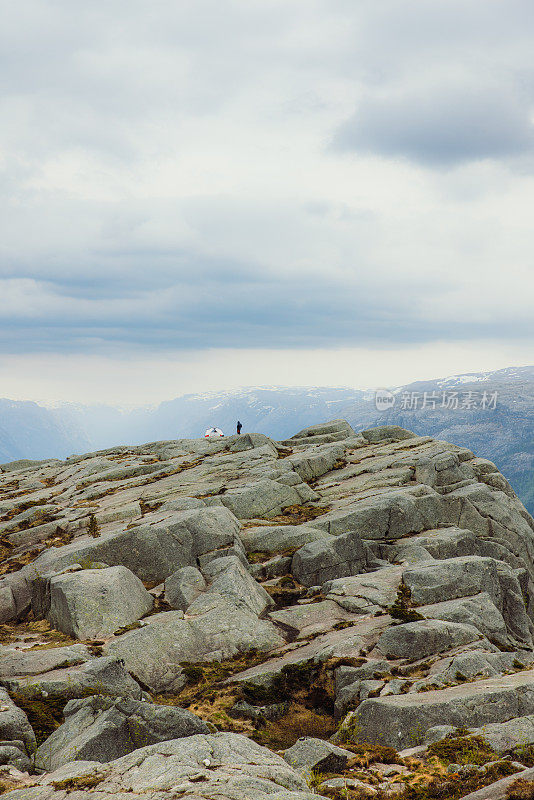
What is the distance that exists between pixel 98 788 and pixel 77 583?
1849 centimetres

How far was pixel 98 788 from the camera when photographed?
1337cm

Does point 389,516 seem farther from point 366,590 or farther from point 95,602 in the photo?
point 95,602

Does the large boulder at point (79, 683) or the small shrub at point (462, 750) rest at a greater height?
the small shrub at point (462, 750)

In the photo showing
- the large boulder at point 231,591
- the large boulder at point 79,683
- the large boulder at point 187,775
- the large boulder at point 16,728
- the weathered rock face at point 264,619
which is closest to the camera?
the large boulder at point 187,775

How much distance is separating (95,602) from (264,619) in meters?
10.2

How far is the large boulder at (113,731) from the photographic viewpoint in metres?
16.5

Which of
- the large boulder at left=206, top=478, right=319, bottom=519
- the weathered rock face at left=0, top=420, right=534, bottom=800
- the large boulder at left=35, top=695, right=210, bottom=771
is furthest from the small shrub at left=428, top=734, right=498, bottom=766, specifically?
the large boulder at left=206, top=478, right=319, bottom=519

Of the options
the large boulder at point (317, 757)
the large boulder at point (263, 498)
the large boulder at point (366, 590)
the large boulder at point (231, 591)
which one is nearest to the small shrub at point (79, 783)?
the large boulder at point (317, 757)

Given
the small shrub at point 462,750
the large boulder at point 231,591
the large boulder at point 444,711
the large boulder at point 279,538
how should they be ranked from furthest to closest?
the large boulder at point 279,538, the large boulder at point 231,591, the large boulder at point 444,711, the small shrub at point 462,750

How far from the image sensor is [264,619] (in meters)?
32.2

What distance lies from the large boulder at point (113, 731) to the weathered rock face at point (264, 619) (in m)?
0.05

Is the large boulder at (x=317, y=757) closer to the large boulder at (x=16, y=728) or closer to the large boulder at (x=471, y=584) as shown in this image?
the large boulder at (x=16, y=728)

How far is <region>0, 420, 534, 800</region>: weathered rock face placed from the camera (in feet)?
56.3

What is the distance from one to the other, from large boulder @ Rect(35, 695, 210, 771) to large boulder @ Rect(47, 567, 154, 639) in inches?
426
